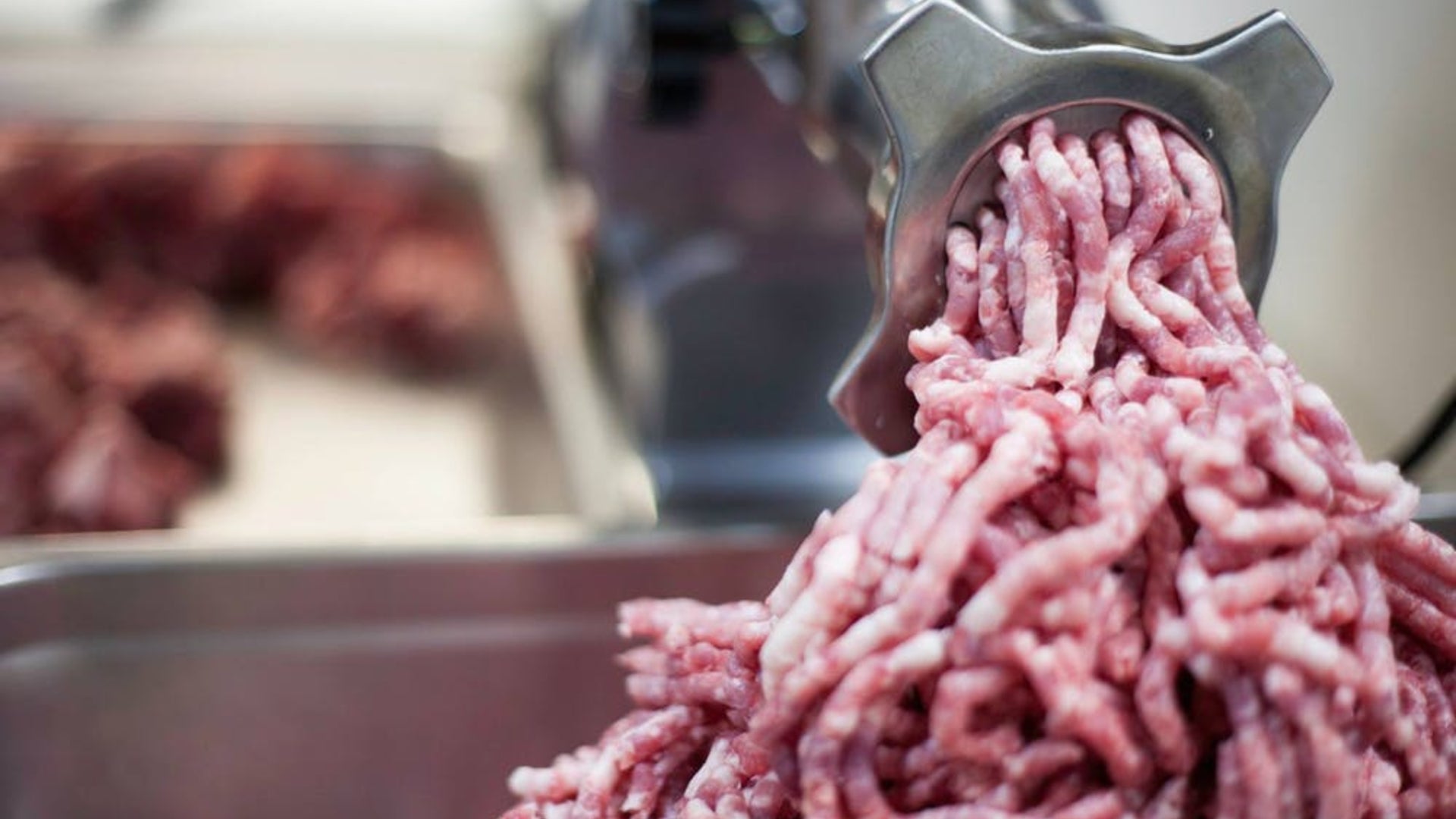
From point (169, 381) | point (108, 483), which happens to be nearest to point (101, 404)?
point (169, 381)

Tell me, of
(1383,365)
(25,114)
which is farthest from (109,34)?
(1383,365)

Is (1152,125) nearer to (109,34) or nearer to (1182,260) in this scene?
(1182,260)

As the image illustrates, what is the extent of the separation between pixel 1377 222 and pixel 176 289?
1970 millimetres

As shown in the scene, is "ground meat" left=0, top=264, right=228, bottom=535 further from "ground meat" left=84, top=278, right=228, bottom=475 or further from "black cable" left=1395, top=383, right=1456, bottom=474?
"black cable" left=1395, top=383, right=1456, bottom=474

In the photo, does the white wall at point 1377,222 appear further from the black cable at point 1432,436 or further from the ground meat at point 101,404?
the ground meat at point 101,404

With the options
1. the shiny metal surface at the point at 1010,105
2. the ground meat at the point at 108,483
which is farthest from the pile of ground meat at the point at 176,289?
Result: the shiny metal surface at the point at 1010,105

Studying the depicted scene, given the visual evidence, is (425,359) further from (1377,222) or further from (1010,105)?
(1010,105)

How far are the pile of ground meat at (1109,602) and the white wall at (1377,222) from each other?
41 cm

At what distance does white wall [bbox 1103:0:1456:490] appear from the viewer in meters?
1.19

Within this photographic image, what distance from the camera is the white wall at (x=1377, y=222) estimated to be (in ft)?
3.91

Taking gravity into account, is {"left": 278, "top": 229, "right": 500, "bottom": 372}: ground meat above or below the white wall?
above

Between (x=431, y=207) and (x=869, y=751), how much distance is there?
2.40 meters

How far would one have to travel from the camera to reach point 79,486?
1.84 meters

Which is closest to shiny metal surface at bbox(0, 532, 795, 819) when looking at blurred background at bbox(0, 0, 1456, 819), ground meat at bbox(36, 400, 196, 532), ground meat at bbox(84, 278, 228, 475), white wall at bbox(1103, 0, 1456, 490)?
blurred background at bbox(0, 0, 1456, 819)
